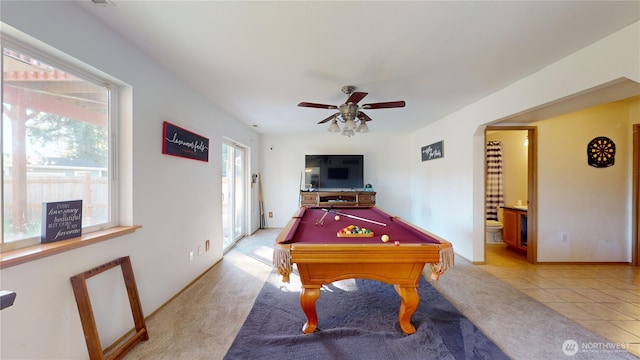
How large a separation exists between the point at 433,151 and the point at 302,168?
2.95 m

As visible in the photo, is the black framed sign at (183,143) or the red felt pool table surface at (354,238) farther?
the black framed sign at (183,143)

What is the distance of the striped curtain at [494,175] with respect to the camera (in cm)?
461

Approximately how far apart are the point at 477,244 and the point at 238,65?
3888 millimetres

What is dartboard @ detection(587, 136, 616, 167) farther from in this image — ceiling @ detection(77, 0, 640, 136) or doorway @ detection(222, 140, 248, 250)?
doorway @ detection(222, 140, 248, 250)

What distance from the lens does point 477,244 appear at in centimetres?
339

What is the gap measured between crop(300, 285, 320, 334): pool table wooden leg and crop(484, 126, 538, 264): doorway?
2927 millimetres

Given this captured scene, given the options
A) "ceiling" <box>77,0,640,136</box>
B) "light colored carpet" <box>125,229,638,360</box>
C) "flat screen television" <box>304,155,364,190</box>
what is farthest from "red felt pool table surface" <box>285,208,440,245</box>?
"flat screen television" <box>304,155,364,190</box>

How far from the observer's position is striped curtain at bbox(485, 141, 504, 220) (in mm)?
4605

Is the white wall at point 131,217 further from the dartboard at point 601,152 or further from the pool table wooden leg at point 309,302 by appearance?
the dartboard at point 601,152

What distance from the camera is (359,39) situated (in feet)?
5.91

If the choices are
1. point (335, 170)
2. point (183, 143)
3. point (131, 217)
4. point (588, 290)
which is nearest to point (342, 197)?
point (335, 170)

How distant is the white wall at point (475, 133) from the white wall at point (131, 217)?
377cm

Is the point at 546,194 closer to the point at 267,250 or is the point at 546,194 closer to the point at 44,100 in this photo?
the point at 267,250

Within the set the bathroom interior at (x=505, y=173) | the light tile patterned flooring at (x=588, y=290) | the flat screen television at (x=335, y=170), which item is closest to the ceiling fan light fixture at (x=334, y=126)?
the flat screen television at (x=335, y=170)
